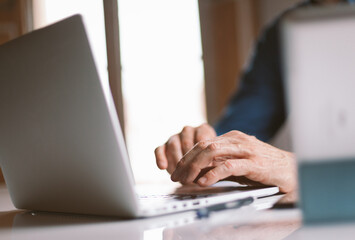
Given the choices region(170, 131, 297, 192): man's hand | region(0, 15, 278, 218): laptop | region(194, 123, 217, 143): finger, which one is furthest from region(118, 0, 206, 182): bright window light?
region(0, 15, 278, 218): laptop

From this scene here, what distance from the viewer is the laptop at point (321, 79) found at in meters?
0.42

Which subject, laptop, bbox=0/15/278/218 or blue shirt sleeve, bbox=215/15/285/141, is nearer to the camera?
laptop, bbox=0/15/278/218

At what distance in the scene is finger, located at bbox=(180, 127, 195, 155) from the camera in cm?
111

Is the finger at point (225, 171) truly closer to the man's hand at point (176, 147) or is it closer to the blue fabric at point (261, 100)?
the man's hand at point (176, 147)

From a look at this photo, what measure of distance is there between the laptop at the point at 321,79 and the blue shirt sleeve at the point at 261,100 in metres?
1.53

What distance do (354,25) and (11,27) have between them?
3.76 metres

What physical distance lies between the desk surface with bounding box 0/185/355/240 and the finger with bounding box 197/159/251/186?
0.27 ft

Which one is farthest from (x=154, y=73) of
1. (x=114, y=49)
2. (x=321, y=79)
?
(x=321, y=79)

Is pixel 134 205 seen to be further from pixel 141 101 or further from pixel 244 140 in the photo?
pixel 141 101

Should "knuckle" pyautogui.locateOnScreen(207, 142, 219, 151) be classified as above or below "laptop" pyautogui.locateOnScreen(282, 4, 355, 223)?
below

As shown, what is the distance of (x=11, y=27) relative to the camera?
3.72 meters

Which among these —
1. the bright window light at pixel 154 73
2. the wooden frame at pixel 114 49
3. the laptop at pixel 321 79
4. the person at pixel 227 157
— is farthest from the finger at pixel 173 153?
the bright window light at pixel 154 73

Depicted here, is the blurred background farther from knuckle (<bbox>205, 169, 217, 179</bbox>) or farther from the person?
knuckle (<bbox>205, 169, 217, 179</bbox>)

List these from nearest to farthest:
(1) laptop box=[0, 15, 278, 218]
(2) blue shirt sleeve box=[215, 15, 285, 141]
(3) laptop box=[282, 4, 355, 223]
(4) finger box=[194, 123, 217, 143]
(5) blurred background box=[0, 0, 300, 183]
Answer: (3) laptop box=[282, 4, 355, 223] < (1) laptop box=[0, 15, 278, 218] < (4) finger box=[194, 123, 217, 143] < (2) blue shirt sleeve box=[215, 15, 285, 141] < (5) blurred background box=[0, 0, 300, 183]
